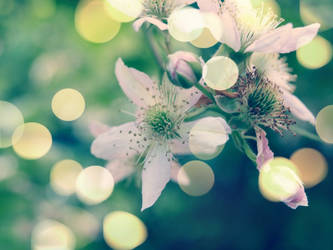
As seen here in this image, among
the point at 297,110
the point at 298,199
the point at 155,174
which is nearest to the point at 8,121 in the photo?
the point at 155,174

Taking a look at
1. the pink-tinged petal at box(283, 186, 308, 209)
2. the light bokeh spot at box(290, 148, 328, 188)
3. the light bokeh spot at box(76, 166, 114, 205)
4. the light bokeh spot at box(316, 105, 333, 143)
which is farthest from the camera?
the light bokeh spot at box(290, 148, 328, 188)

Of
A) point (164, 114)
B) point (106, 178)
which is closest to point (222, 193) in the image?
point (106, 178)

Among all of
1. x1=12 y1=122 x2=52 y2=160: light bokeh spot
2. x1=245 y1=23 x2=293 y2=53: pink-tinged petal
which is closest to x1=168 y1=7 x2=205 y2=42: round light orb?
x1=245 y1=23 x2=293 y2=53: pink-tinged petal

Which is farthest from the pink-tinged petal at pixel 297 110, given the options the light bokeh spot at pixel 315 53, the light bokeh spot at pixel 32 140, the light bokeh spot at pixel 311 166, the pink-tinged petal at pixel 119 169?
the light bokeh spot at pixel 32 140

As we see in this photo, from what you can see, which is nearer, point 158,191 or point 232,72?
point 232,72

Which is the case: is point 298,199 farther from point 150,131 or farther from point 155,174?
point 150,131

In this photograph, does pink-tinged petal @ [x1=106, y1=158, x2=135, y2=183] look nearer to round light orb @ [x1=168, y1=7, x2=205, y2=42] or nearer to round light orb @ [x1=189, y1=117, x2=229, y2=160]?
round light orb @ [x1=189, y1=117, x2=229, y2=160]

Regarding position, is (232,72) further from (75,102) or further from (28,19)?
(28,19)
